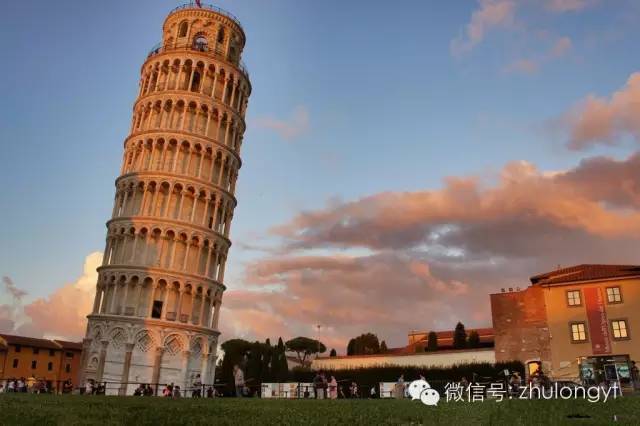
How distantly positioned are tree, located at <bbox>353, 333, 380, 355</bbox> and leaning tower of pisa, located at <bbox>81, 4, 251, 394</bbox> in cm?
4391

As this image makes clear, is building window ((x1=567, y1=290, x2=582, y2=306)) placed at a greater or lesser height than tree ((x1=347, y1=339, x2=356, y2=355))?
greater

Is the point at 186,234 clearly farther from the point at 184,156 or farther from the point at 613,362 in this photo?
the point at 613,362

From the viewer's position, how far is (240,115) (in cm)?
6350

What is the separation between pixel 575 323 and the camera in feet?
155

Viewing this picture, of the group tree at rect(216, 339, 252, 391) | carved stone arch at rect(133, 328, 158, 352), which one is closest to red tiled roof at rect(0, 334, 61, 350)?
tree at rect(216, 339, 252, 391)

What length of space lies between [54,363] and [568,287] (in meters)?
78.7

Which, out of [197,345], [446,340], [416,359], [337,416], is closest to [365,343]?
[446,340]

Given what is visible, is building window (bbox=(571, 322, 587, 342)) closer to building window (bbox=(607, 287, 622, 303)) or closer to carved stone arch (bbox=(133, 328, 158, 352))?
building window (bbox=(607, 287, 622, 303))

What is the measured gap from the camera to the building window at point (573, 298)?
4766cm

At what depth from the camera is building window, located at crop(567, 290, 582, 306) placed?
156ft

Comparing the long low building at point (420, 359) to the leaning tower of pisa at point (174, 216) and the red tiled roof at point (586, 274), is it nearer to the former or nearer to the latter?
the red tiled roof at point (586, 274)

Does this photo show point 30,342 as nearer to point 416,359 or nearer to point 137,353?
point 137,353

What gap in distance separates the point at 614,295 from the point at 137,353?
44.5m

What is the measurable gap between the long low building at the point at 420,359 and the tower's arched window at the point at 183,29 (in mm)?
43748
